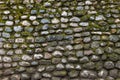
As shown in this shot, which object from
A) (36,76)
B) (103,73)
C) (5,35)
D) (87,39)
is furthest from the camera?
(5,35)

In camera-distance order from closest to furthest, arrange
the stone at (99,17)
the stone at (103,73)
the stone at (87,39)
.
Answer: the stone at (103,73)
the stone at (87,39)
the stone at (99,17)

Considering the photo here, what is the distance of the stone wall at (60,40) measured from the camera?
26.5 ft

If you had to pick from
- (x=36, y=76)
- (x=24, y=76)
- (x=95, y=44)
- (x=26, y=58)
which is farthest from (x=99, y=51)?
(x=24, y=76)

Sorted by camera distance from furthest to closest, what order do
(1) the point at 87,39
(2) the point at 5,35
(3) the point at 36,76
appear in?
1. (2) the point at 5,35
2. (1) the point at 87,39
3. (3) the point at 36,76

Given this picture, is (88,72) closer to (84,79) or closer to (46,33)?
(84,79)

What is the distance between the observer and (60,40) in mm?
8219

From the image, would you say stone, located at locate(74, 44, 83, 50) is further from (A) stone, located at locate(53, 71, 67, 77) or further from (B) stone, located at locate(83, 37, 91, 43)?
(A) stone, located at locate(53, 71, 67, 77)

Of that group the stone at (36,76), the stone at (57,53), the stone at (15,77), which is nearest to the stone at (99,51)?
the stone at (57,53)

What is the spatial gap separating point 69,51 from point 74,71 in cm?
48

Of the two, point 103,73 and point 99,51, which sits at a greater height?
point 99,51

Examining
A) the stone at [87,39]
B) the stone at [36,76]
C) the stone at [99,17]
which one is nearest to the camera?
the stone at [36,76]

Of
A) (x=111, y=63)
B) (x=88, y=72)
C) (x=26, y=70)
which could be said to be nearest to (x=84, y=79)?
(x=88, y=72)

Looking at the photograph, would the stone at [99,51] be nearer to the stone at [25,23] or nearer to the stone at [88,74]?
the stone at [88,74]

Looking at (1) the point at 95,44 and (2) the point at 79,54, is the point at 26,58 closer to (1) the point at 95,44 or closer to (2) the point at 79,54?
(2) the point at 79,54
